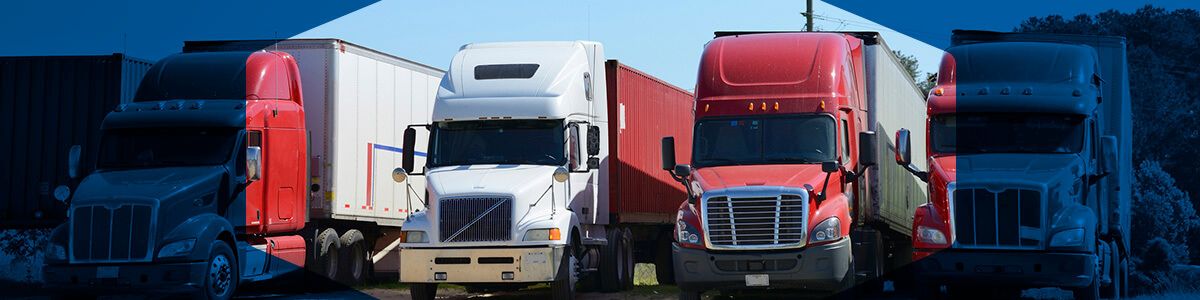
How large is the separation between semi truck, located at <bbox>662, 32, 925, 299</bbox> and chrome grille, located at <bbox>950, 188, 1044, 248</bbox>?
1295 millimetres

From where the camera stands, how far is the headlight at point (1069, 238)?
58.3 ft

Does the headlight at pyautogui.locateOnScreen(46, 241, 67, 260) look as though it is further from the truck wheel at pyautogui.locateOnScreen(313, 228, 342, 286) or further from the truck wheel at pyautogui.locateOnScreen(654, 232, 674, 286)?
the truck wheel at pyautogui.locateOnScreen(654, 232, 674, 286)

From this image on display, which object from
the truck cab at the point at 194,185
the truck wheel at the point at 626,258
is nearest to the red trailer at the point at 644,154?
the truck wheel at the point at 626,258

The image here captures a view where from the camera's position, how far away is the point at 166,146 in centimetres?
2052

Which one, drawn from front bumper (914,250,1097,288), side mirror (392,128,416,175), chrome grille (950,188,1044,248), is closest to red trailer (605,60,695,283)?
side mirror (392,128,416,175)

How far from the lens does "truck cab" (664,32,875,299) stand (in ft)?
60.0

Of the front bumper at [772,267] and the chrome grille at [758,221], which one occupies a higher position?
the chrome grille at [758,221]

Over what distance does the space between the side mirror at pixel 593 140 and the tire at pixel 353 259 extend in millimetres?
5333

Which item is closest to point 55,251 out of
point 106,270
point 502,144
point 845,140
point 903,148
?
point 106,270

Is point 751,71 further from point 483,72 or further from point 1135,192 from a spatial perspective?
point 1135,192

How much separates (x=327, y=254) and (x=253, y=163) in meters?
3.36

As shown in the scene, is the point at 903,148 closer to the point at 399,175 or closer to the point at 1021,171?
the point at 1021,171

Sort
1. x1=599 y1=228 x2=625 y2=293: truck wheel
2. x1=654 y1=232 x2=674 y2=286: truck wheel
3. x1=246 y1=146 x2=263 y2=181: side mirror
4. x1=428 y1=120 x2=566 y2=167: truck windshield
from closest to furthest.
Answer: x1=246 y1=146 x2=263 y2=181: side mirror < x1=428 y1=120 x2=566 y2=167: truck windshield < x1=599 y1=228 x2=625 y2=293: truck wheel < x1=654 y1=232 x2=674 y2=286: truck wheel

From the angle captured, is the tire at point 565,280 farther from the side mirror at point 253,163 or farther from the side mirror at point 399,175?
the side mirror at point 253,163
